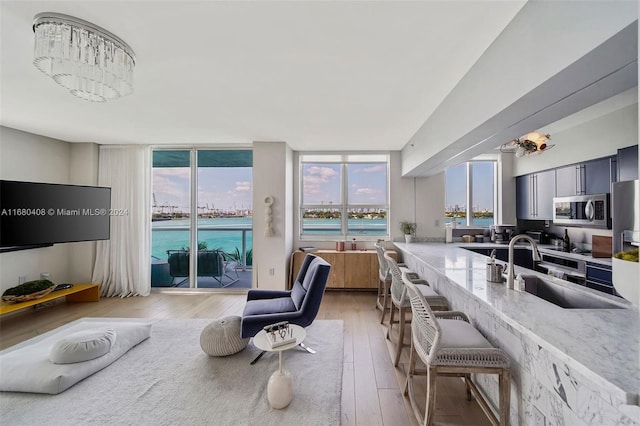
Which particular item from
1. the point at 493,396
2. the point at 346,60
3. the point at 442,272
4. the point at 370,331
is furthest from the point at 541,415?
the point at 346,60

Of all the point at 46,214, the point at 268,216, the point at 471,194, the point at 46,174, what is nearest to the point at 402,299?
the point at 268,216

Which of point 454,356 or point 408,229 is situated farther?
point 408,229

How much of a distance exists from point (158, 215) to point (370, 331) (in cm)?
418

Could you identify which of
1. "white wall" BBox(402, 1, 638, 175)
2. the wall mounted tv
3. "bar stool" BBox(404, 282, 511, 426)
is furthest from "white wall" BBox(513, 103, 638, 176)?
the wall mounted tv

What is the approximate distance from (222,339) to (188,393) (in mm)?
547

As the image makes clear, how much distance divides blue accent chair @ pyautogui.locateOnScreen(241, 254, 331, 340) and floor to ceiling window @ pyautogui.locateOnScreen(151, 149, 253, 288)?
2.22m

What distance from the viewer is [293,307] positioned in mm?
2832

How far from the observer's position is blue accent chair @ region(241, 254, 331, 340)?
2482 millimetres

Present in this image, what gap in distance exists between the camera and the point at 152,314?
3.77 meters

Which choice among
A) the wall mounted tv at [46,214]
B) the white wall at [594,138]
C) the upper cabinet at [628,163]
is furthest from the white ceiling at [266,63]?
the white wall at [594,138]

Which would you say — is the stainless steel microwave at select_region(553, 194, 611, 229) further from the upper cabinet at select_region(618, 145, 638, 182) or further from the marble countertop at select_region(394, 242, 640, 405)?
the marble countertop at select_region(394, 242, 640, 405)

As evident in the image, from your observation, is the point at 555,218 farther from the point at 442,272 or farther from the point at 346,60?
the point at 346,60

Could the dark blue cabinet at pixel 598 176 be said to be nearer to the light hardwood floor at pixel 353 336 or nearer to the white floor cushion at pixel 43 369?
the light hardwood floor at pixel 353 336

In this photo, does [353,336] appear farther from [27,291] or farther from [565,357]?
[27,291]
